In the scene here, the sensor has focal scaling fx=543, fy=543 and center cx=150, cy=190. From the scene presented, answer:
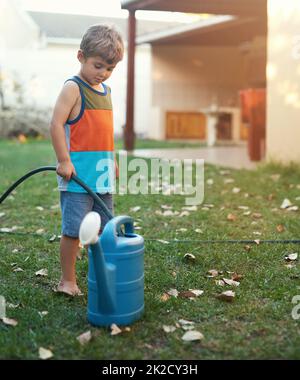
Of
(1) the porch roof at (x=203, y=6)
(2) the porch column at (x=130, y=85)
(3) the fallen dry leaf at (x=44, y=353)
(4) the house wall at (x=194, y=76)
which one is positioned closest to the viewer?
(3) the fallen dry leaf at (x=44, y=353)

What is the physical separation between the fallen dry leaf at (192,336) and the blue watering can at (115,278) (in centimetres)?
24

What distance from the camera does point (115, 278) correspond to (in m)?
2.11

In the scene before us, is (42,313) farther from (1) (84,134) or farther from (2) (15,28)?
(2) (15,28)

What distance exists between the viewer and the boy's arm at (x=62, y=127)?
2.35 metres

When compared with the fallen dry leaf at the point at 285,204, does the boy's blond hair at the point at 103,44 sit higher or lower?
higher

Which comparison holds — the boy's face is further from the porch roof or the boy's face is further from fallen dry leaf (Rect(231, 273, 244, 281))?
the porch roof

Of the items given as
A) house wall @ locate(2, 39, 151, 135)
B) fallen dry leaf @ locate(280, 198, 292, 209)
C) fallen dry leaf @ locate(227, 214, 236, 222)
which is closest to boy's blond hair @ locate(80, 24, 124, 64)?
fallen dry leaf @ locate(227, 214, 236, 222)

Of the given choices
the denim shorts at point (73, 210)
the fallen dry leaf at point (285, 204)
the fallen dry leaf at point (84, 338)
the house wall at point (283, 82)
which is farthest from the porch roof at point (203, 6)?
the fallen dry leaf at point (84, 338)

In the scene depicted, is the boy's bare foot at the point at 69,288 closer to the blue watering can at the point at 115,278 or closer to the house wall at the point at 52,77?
the blue watering can at the point at 115,278

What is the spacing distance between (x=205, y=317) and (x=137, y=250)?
1.37ft

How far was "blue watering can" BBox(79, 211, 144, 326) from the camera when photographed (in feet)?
6.77

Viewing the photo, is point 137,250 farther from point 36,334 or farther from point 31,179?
point 31,179

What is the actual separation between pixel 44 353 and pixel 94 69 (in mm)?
1209

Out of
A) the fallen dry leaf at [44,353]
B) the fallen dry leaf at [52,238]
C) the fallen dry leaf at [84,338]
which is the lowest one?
the fallen dry leaf at [44,353]
